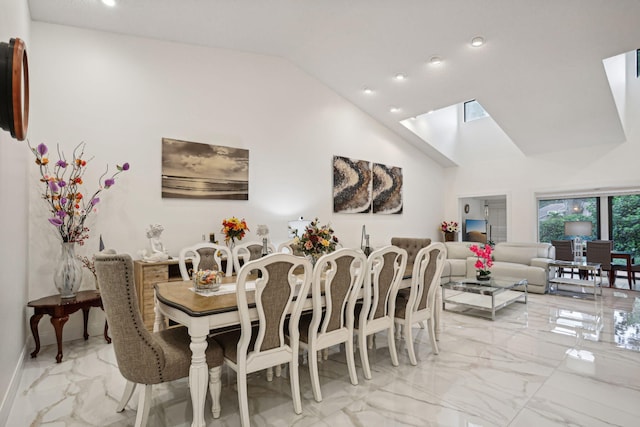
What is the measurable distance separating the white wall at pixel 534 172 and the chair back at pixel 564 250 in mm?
587

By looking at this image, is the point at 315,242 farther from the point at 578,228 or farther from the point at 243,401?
the point at 578,228

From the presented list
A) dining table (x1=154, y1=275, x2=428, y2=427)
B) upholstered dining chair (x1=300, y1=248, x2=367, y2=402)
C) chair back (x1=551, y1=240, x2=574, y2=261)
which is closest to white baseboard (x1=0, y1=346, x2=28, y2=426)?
dining table (x1=154, y1=275, x2=428, y2=427)

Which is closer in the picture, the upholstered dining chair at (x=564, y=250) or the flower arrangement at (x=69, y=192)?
the flower arrangement at (x=69, y=192)

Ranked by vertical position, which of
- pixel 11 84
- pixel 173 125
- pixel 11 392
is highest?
pixel 173 125

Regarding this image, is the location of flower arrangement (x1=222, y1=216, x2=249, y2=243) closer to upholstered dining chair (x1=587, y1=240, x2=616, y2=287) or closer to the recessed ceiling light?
the recessed ceiling light

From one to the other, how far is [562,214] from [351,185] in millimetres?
5466

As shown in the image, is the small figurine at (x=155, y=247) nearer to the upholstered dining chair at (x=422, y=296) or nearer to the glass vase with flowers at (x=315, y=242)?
the glass vase with flowers at (x=315, y=242)

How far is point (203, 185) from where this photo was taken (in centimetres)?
438

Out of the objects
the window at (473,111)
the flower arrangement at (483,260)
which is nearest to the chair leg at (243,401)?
the flower arrangement at (483,260)

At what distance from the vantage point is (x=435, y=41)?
13.8ft

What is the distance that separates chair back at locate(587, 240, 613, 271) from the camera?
6039mm

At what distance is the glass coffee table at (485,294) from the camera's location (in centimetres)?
429

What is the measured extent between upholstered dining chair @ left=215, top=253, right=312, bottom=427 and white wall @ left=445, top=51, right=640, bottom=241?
5994 millimetres

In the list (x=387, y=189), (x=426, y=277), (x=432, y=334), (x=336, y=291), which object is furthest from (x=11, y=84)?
(x=387, y=189)
